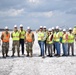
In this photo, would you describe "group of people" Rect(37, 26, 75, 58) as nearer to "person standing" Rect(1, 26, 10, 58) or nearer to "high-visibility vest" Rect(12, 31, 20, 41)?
"high-visibility vest" Rect(12, 31, 20, 41)

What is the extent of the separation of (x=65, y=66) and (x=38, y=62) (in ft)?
6.18

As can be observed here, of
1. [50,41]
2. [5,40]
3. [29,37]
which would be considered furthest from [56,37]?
[5,40]

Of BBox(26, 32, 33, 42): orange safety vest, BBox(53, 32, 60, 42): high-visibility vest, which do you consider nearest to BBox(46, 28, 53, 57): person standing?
BBox(53, 32, 60, 42): high-visibility vest

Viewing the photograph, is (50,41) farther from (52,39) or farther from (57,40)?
(57,40)

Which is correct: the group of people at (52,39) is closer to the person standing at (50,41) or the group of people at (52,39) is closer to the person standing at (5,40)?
the person standing at (50,41)

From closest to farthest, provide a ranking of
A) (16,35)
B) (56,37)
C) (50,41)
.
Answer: (16,35) < (50,41) < (56,37)

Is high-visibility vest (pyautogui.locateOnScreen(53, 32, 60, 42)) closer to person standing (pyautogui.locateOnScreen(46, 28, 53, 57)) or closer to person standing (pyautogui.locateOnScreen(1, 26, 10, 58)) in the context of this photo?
person standing (pyautogui.locateOnScreen(46, 28, 53, 57))

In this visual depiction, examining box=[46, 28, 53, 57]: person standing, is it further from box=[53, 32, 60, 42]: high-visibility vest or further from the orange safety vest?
the orange safety vest

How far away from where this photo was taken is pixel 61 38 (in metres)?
18.2

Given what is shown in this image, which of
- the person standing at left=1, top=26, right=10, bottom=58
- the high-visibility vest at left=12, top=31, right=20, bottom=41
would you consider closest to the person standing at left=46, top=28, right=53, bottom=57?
the high-visibility vest at left=12, top=31, right=20, bottom=41

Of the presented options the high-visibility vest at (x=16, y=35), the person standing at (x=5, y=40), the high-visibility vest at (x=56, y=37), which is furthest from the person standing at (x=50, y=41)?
the person standing at (x=5, y=40)

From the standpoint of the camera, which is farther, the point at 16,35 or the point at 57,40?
the point at 57,40

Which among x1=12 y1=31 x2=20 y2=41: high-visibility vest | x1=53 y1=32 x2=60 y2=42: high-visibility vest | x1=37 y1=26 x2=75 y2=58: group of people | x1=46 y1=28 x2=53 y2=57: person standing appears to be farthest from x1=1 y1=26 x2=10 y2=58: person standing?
x1=53 y1=32 x2=60 y2=42: high-visibility vest

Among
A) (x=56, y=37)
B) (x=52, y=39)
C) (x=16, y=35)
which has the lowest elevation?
(x=52, y=39)
